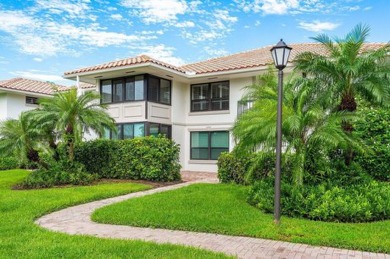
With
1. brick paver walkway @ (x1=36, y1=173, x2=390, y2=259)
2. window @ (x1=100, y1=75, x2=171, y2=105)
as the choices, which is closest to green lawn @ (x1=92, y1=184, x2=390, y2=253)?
brick paver walkway @ (x1=36, y1=173, x2=390, y2=259)

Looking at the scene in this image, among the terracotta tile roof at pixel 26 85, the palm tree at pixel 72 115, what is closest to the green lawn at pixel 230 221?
the palm tree at pixel 72 115

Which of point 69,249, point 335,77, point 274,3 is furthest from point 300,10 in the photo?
point 69,249

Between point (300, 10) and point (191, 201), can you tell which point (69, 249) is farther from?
point (300, 10)

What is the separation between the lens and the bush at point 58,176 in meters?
14.3

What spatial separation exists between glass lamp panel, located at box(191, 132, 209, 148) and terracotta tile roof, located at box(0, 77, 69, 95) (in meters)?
12.6

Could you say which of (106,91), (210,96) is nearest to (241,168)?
(210,96)

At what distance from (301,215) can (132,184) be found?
24.3 ft

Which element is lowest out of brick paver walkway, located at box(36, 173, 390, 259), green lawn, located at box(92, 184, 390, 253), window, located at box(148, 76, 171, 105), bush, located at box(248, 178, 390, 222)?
brick paver walkway, located at box(36, 173, 390, 259)

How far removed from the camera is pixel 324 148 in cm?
990

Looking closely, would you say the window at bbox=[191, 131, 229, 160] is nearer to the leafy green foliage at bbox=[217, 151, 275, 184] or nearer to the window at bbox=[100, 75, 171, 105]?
the window at bbox=[100, 75, 171, 105]

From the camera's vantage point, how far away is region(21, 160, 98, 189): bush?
47.0ft

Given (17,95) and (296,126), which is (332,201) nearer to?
(296,126)

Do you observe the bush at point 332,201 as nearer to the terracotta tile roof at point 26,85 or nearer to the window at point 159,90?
the window at point 159,90

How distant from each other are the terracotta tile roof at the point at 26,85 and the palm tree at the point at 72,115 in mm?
13148
